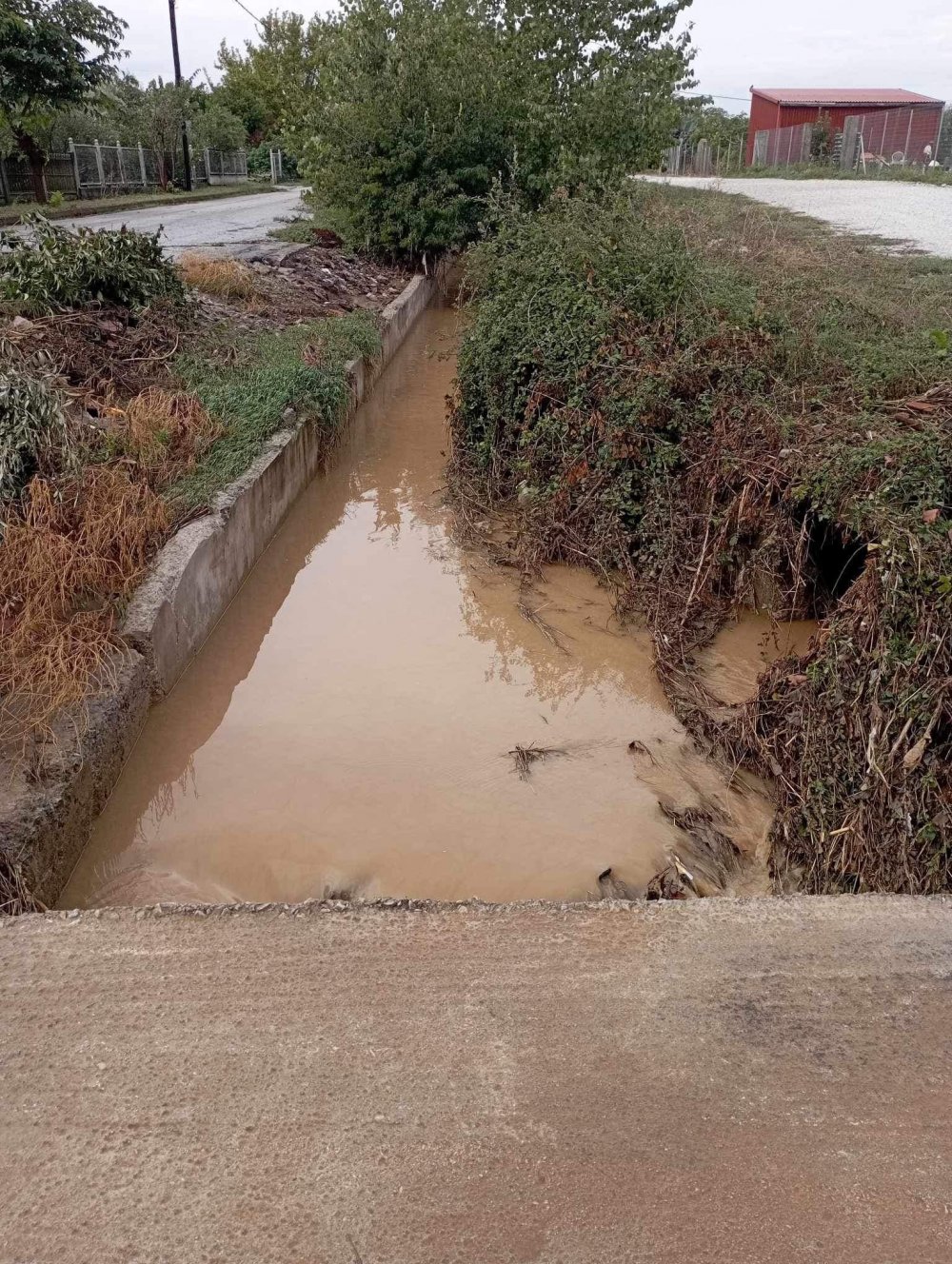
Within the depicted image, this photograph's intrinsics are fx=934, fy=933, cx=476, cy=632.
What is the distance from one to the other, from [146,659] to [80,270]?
5171 millimetres

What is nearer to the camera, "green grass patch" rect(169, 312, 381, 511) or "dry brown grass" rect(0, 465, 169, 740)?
"dry brown grass" rect(0, 465, 169, 740)

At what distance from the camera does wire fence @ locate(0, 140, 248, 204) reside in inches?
957

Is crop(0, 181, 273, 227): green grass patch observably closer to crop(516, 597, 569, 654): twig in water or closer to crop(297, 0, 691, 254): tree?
crop(297, 0, 691, 254): tree

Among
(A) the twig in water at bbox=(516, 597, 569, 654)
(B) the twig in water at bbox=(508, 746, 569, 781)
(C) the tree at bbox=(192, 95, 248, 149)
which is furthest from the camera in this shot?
(C) the tree at bbox=(192, 95, 248, 149)

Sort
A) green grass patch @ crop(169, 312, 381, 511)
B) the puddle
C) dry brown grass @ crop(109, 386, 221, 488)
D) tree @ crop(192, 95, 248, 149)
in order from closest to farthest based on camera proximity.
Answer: the puddle
dry brown grass @ crop(109, 386, 221, 488)
green grass patch @ crop(169, 312, 381, 511)
tree @ crop(192, 95, 248, 149)

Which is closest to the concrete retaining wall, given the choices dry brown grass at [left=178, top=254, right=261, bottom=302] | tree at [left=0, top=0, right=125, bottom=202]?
dry brown grass at [left=178, top=254, right=261, bottom=302]

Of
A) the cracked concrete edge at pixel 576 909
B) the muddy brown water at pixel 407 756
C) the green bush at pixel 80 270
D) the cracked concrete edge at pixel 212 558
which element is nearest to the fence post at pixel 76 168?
the green bush at pixel 80 270

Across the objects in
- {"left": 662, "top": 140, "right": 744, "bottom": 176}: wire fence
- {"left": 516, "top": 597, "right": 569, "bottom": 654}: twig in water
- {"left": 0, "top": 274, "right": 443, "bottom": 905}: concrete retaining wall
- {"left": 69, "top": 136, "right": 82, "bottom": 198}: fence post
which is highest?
{"left": 662, "top": 140, "right": 744, "bottom": 176}: wire fence

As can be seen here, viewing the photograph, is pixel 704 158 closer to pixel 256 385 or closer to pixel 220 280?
pixel 220 280

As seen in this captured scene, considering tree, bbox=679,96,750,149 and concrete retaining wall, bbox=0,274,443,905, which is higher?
tree, bbox=679,96,750,149

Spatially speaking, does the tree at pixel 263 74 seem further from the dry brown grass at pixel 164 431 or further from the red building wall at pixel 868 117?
the dry brown grass at pixel 164 431

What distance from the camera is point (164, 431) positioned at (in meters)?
6.05

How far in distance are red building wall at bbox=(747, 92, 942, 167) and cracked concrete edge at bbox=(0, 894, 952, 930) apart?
3546cm

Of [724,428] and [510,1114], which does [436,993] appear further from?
[724,428]
